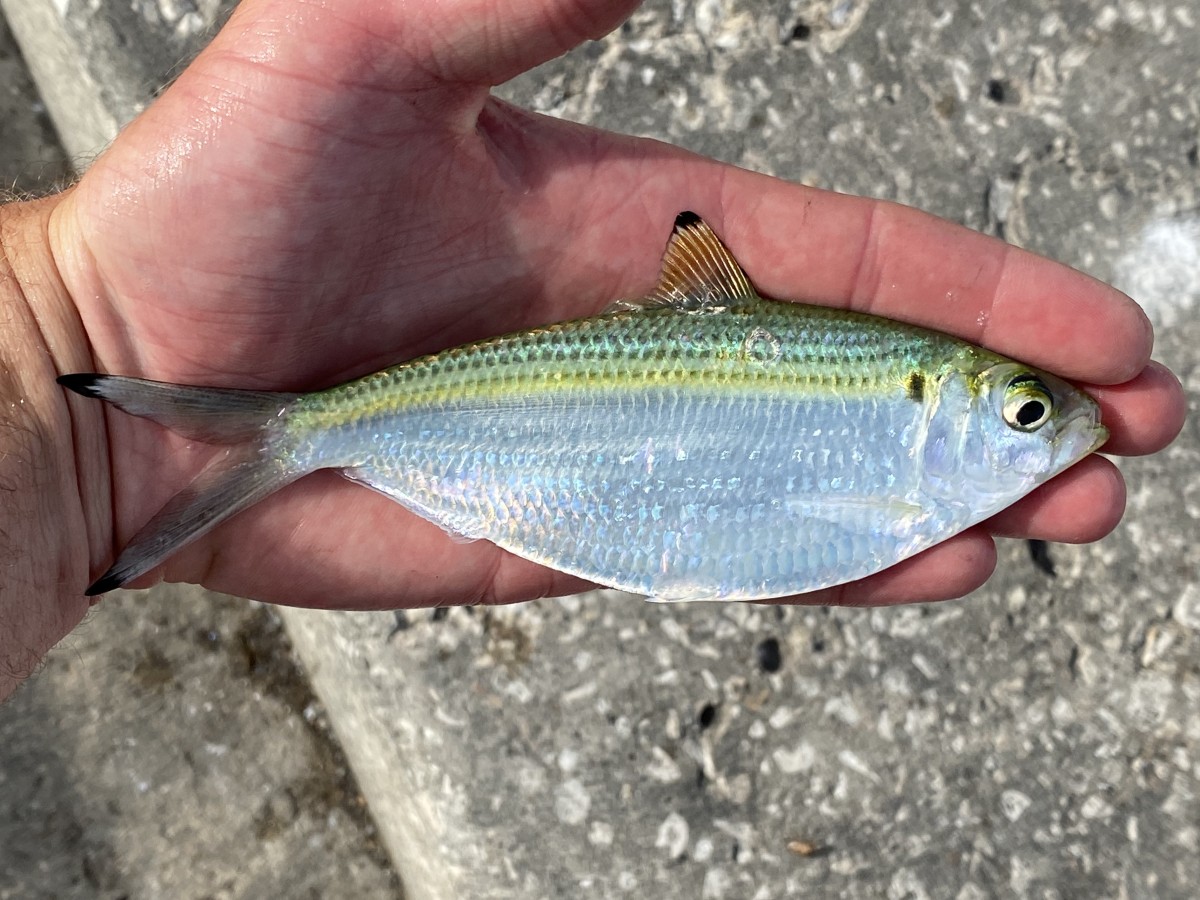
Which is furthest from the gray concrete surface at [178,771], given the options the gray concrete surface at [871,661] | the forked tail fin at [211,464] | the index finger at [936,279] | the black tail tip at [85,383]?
the index finger at [936,279]

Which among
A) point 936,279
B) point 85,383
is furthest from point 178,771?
point 936,279

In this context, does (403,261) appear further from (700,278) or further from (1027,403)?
(1027,403)

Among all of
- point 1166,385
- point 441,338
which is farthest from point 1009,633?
point 441,338

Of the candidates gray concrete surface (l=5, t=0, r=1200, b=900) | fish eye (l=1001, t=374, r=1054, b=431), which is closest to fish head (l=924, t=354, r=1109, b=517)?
fish eye (l=1001, t=374, r=1054, b=431)

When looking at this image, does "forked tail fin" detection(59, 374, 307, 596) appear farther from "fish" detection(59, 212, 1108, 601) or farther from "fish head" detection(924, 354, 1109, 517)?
"fish head" detection(924, 354, 1109, 517)

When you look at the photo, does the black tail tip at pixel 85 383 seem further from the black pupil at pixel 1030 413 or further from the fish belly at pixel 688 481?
the black pupil at pixel 1030 413

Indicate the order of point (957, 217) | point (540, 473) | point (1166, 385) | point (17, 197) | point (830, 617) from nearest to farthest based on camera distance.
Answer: point (540, 473) → point (1166, 385) → point (17, 197) → point (830, 617) → point (957, 217)

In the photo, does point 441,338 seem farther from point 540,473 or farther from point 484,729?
point 484,729
